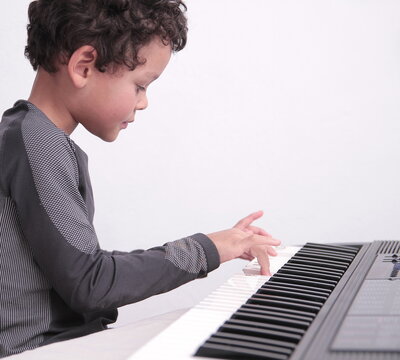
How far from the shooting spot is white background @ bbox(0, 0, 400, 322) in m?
3.05

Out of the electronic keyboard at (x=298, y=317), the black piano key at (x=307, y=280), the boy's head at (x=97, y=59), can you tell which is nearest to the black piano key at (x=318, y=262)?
the electronic keyboard at (x=298, y=317)

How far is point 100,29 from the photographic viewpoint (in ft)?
5.21

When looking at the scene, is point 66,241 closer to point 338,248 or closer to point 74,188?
point 74,188

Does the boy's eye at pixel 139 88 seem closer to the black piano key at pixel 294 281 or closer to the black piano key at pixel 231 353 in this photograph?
the black piano key at pixel 294 281

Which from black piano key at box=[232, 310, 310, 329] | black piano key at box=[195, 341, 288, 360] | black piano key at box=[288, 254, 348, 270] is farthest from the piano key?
black piano key at box=[288, 254, 348, 270]

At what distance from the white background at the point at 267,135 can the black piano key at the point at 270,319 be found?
6.28 ft

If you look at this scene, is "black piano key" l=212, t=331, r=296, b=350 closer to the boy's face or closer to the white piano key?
the white piano key

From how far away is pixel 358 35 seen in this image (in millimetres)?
3109

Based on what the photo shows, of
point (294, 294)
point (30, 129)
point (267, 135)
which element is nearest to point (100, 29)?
point (30, 129)

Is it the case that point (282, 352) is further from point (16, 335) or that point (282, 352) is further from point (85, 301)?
point (16, 335)

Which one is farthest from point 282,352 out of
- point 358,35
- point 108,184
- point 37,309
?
point 358,35

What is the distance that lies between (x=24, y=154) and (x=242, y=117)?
1.78 meters

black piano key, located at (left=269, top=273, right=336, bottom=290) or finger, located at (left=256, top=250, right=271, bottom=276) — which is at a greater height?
finger, located at (left=256, top=250, right=271, bottom=276)

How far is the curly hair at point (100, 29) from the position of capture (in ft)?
5.20
